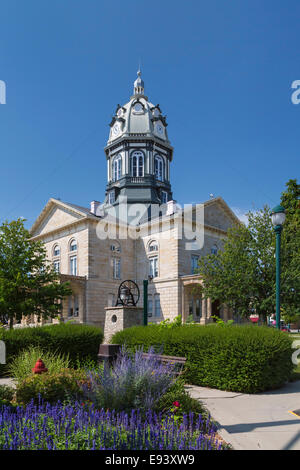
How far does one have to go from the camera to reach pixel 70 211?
4156 centimetres

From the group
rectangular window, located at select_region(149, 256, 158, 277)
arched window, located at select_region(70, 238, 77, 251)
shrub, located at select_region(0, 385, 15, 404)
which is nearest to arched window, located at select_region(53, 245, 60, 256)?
arched window, located at select_region(70, 238, 77, 251)

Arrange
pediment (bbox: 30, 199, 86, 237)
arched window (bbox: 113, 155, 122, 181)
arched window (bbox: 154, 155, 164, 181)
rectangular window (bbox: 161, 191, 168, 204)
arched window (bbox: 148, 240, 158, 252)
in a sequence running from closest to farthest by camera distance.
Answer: arched window (bbox: 148, 240, 158, 252) → pediment (bbox: 30, 199, 86, 237) → rectangular window (bbox: 161, 191, 168, 204) → arched window (bbox: 154, 155, 164, 181) → arched window (bbox: 113, 155, 122, 181)

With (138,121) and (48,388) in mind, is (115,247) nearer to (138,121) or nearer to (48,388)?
(138,121)

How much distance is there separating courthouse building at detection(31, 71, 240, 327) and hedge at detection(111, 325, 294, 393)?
22146 mm

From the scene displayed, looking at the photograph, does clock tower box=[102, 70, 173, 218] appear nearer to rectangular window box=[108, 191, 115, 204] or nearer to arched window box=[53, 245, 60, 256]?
rectangular window box=[108, 191, 115, 204]

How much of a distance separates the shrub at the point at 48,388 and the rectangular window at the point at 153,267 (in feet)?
107

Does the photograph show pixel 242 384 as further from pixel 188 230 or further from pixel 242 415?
pixel 188 230

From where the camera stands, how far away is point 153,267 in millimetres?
41031

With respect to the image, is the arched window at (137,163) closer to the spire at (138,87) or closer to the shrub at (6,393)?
the spire at (138,87)

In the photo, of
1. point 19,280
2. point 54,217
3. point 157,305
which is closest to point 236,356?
point 19,280

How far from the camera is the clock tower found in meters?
49.0

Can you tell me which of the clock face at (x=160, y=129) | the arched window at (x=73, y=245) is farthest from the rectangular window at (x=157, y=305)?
the clock face at (x=160, y=129)

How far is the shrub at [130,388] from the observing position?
21.9 feet

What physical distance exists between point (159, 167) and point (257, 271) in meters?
31.1
